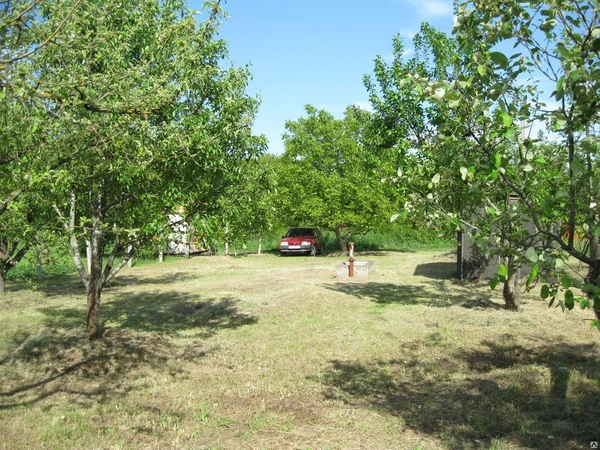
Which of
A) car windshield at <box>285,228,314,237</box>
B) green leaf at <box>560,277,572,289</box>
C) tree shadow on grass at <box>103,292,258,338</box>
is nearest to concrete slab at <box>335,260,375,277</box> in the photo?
tree shadow on grass at <box>103,292,258,338</box>

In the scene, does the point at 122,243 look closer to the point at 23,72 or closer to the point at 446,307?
the point at 23,72

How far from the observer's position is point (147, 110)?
5.10 metres

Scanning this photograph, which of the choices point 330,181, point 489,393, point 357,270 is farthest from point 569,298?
point 330,181

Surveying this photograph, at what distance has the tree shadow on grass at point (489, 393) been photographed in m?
5.11

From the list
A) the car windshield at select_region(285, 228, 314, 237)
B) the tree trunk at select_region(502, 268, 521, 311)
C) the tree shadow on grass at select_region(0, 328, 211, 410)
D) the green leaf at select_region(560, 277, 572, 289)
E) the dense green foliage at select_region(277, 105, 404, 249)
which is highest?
the dense green foliage at select_region(277, 105, 404, 249)

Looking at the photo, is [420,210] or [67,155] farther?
[67,155]

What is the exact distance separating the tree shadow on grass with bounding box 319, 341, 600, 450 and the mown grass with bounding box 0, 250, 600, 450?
0.02 metres

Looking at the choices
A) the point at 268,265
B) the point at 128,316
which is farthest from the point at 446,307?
the point at 268,265

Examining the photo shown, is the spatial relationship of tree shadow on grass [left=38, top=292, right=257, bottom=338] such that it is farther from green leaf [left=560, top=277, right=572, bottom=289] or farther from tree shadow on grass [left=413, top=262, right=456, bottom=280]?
tree shadow on grass [left=413, top=262, right=456, bottom=280]

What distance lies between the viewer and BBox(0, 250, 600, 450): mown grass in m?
5.31

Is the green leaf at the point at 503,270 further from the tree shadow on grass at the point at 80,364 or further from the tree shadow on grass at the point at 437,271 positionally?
the tree shadow on grass at the point at 437,271

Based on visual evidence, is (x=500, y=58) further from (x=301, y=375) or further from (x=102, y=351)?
(x=102, y=351)

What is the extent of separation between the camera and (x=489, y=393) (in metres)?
6.18

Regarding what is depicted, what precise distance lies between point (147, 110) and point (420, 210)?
9.50 feet
